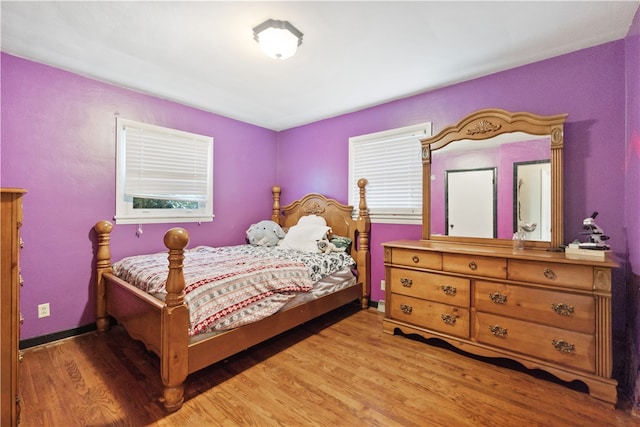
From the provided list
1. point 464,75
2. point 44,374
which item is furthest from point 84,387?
point 464,75

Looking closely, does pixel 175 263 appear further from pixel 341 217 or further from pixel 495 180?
pixel 495 180

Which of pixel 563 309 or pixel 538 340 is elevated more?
pixel 563 309

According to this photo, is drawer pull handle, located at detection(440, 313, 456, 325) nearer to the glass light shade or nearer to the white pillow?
the white pillow

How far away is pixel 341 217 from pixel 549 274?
82.6 inches

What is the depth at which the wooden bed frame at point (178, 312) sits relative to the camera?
1562 mm

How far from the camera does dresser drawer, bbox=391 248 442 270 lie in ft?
7.61

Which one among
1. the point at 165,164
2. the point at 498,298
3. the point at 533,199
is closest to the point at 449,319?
the point at 498,298

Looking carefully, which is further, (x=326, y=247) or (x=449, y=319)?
(x=326, y=247)

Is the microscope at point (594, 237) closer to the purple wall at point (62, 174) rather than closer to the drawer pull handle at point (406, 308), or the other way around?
the drawer pull handle at point (406, 308)

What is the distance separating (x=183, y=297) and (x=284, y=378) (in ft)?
2.85

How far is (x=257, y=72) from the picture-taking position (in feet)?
8.29

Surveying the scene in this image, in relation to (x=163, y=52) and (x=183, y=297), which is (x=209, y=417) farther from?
(x=163, y=52)

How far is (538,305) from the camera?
1873 mm

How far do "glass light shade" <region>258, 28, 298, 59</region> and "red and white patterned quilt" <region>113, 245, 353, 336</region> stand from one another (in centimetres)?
160
